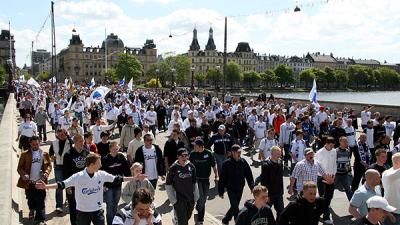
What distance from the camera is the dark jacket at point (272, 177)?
29.1 feet

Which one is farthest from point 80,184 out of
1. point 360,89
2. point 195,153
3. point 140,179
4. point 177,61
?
point 360,89

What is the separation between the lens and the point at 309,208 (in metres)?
6.26

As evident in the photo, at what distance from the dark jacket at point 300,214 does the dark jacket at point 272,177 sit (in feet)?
8.39

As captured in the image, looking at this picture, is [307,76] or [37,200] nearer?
[37,200]

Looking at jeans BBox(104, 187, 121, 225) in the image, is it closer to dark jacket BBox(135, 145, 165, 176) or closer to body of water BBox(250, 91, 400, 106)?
dark jacket BBox(135, 145, 165, 176)

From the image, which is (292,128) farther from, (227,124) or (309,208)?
(309,208)

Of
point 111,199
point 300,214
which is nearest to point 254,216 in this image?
point 300,214

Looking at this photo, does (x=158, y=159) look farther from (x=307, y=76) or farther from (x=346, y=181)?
(x=307, y=76)

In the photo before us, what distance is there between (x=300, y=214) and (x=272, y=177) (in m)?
2.67

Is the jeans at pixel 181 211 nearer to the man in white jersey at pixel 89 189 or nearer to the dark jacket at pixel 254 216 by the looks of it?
the man in white jersey at pixel 89 189

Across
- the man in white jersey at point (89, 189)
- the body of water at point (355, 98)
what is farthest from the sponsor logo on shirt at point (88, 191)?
the body of water at point (355, 98)

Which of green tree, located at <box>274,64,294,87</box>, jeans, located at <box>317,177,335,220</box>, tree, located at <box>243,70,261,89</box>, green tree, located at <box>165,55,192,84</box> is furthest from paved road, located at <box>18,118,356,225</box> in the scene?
green tree, located at <box>274,64,294,87</box>

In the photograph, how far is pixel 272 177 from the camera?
8.88 meters

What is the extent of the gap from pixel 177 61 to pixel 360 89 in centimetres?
8304
